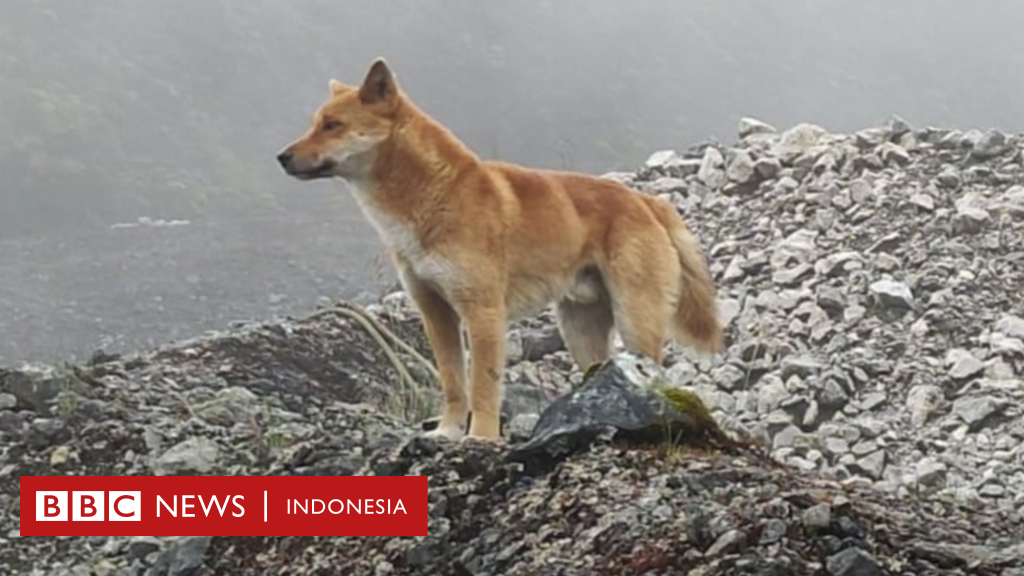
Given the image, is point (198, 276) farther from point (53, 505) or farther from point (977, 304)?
point (53, 505)

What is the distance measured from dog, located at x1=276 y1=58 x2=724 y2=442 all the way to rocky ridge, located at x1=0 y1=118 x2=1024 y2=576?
38cm

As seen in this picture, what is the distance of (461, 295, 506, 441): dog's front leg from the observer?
6695 millimetres

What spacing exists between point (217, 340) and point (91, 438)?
169cm

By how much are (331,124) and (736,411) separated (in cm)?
319

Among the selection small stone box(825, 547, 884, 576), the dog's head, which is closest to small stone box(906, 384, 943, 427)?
the dog's head

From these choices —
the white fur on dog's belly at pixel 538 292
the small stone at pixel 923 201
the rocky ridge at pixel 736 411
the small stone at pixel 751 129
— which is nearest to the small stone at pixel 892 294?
the rocky ridge at pixel 736 411

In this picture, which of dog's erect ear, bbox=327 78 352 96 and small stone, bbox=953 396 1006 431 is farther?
small stone, bbox=953 396 1006 431

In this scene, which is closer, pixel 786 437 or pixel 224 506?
pixel 224 506

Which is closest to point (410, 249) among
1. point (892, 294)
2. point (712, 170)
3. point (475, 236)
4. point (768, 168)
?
point (475, 236)

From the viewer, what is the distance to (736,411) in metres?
9.05

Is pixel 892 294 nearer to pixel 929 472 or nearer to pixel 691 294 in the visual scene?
pixel 929 472

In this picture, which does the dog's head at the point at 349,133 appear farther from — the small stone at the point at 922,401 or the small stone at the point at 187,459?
the small stone at the point at 922,401

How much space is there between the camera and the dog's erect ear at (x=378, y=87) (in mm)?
6773

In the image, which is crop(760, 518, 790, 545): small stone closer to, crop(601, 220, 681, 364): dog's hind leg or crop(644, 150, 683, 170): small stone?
crop(601, 220, 681, 364): dog's hind leg
